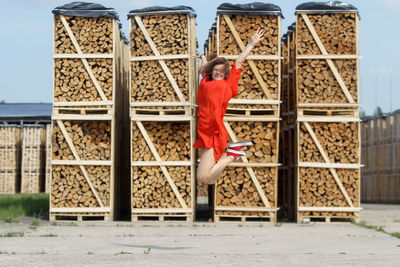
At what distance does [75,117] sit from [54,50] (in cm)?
163

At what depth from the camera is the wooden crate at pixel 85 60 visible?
15336mm

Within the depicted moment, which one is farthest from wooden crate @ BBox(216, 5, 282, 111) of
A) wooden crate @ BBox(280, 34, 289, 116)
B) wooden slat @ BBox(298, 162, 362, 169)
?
wooden crate @ BBox(280, 34, 289, 116)

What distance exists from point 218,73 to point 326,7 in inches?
307

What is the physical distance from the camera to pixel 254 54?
1510cm

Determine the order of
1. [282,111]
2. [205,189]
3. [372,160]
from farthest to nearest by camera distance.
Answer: [372,160], [205,189], [282,111]

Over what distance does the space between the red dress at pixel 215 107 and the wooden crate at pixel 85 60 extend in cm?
728

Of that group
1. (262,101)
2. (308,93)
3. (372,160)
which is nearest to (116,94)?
(262,101)

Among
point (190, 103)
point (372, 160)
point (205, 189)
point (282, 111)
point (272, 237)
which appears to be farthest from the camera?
point (372, 160)

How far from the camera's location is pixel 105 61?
15.4 metres

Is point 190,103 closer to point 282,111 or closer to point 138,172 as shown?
point 138,172

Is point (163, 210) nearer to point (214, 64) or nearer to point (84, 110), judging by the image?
point (84, 110)

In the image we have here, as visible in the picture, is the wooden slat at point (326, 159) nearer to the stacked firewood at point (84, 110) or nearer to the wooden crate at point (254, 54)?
the wooden crate at point (254, 54)

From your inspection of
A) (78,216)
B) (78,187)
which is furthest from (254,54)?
(78,216)

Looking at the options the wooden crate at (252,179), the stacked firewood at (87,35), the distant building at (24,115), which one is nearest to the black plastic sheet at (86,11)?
the stacked firewood at (87,35)
